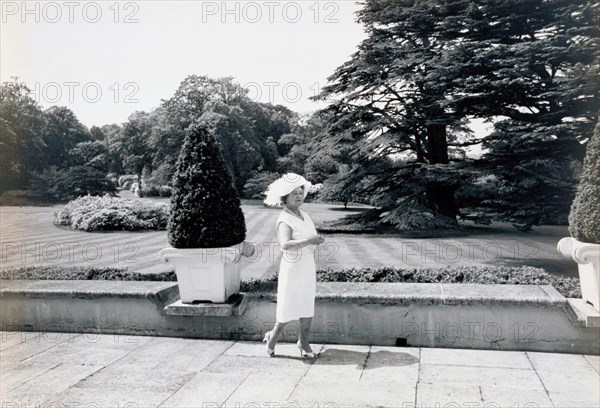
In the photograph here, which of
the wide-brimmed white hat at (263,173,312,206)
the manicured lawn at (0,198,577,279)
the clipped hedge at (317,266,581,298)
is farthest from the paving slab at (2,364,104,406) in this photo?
the manicured lawn at (0,198,577,279)

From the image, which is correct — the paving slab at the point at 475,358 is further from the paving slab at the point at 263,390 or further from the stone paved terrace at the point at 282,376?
the paving slab at the point at 263,390

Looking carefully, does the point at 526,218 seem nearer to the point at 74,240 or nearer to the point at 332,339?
the point at 332,339

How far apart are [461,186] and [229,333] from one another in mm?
13205

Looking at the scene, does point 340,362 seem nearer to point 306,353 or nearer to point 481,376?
point 306,353

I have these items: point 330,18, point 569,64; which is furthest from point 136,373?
point 569,64

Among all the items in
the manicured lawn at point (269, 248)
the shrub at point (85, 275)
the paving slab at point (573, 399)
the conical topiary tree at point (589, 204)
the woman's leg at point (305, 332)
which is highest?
the conical topiary tree at point (589, 204)

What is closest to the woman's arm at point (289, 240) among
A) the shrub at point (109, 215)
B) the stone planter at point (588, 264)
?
the stone planter at point (588, 264)

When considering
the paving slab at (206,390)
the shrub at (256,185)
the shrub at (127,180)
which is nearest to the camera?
the paving slab at (206,390)

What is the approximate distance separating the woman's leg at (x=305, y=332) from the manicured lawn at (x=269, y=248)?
214 inches

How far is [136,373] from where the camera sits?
3.64 meters

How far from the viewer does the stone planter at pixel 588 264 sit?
3.60 metres

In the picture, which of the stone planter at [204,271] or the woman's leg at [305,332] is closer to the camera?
the woman's leg at [305,332]

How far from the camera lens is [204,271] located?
432 cm

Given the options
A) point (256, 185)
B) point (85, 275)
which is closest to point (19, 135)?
point (256, 185)
